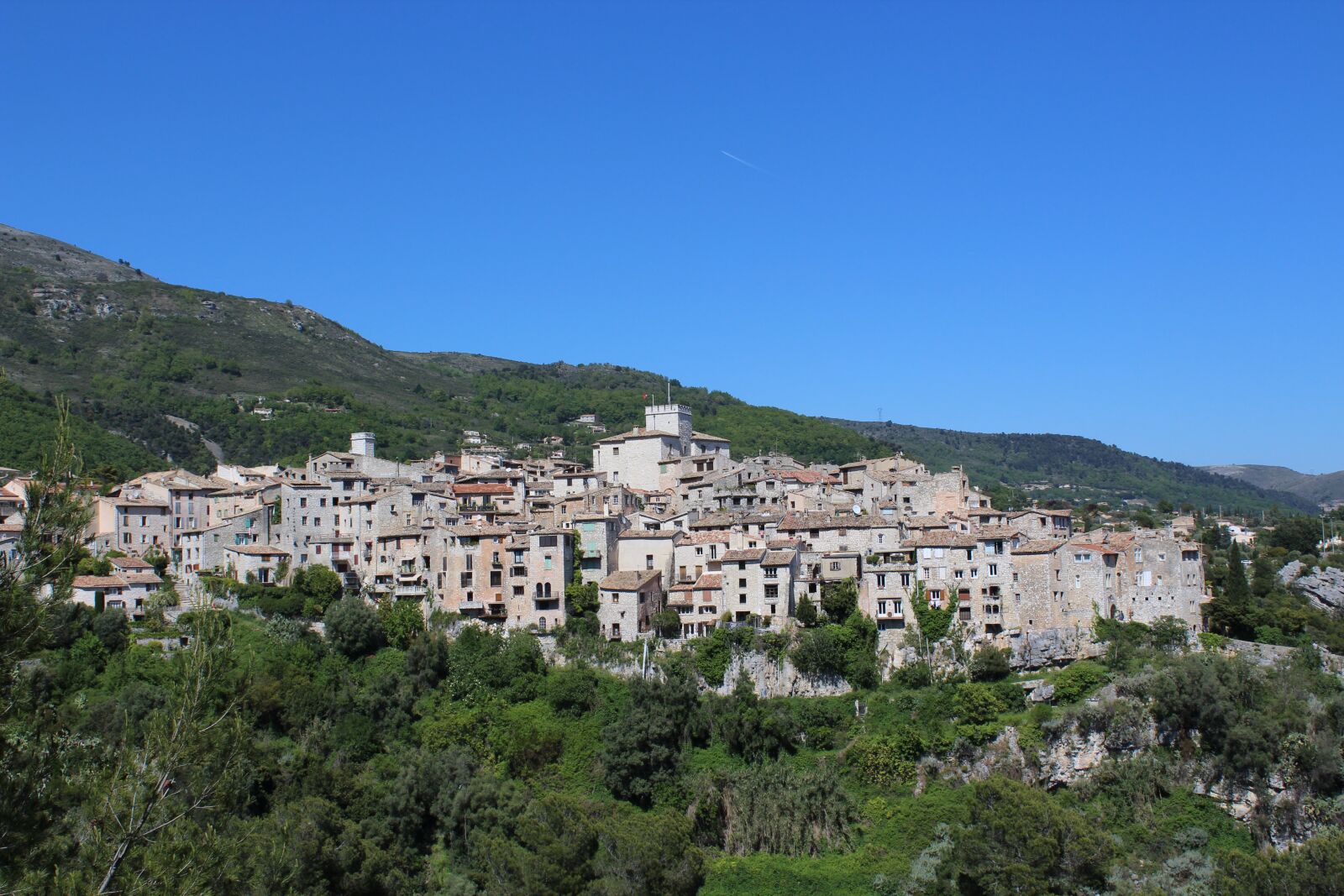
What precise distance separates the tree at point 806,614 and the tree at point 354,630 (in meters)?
18.4

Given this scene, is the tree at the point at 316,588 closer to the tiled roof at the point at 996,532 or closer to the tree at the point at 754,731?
the tree at the point at 754,731

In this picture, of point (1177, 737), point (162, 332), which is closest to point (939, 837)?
point (1177, 737)

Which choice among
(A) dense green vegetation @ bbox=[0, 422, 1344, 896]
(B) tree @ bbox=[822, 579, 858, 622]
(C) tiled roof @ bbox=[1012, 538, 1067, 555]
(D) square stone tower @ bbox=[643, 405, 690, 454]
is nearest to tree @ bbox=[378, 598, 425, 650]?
(A) dense green vegetation @ bbox=[0, 422, 1344, 896]

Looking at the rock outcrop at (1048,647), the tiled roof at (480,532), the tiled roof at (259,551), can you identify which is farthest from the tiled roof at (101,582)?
the rock outcrop at (1048,647)

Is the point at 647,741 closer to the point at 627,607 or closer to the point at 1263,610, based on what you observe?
the point at 627,607

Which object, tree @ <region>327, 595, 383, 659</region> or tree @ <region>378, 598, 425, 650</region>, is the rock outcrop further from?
tree @ <region>327, 595, 383, 659</region>

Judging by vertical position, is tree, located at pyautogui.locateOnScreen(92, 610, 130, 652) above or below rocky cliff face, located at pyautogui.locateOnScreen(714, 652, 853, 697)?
above

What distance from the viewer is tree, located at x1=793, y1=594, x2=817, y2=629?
166 feet

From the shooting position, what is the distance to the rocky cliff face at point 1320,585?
2373 inches

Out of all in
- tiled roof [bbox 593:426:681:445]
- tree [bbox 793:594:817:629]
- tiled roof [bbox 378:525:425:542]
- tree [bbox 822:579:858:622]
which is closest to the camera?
tree [bbox 793:594:817:629]

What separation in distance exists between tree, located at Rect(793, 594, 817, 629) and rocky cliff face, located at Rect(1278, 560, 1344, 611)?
26849mm

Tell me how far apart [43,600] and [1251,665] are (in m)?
45.4

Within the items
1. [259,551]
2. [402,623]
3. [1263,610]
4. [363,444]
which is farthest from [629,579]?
[363,444]

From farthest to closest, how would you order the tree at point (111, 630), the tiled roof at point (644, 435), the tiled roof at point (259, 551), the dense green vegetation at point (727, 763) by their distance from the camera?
1. the tiled roof at point (644, 435)
2. the tiled roof at point (259, 551)
3. the tree at point (111, 630)
4. the dense green vegetation at point (727, 763)
